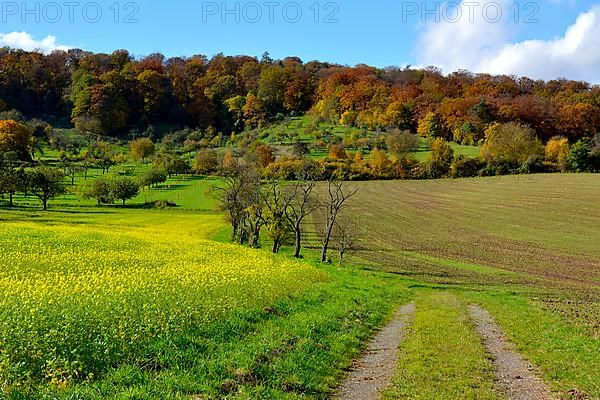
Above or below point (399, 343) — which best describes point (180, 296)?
above

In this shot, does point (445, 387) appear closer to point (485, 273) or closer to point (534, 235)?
point (485, 273)

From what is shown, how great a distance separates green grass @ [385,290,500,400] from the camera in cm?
1005

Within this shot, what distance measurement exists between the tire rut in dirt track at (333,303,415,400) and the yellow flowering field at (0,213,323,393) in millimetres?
3943

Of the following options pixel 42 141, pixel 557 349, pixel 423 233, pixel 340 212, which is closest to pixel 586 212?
pixel 423 233

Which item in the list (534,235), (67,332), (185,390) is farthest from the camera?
(534,235)

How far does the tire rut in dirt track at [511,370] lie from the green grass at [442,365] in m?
0.26

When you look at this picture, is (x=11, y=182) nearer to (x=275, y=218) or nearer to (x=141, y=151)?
(x=275, y=218)

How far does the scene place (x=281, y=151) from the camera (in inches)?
6127

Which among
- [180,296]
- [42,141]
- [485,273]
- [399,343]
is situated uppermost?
[42,141]

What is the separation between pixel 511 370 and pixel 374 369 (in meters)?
3.34

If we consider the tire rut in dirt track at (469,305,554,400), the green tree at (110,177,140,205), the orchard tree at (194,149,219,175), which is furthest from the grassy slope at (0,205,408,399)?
the orchard tree at (194,149,219,175)

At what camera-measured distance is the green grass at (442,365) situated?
10.0m

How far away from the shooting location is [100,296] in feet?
45.1

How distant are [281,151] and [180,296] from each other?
142 m
